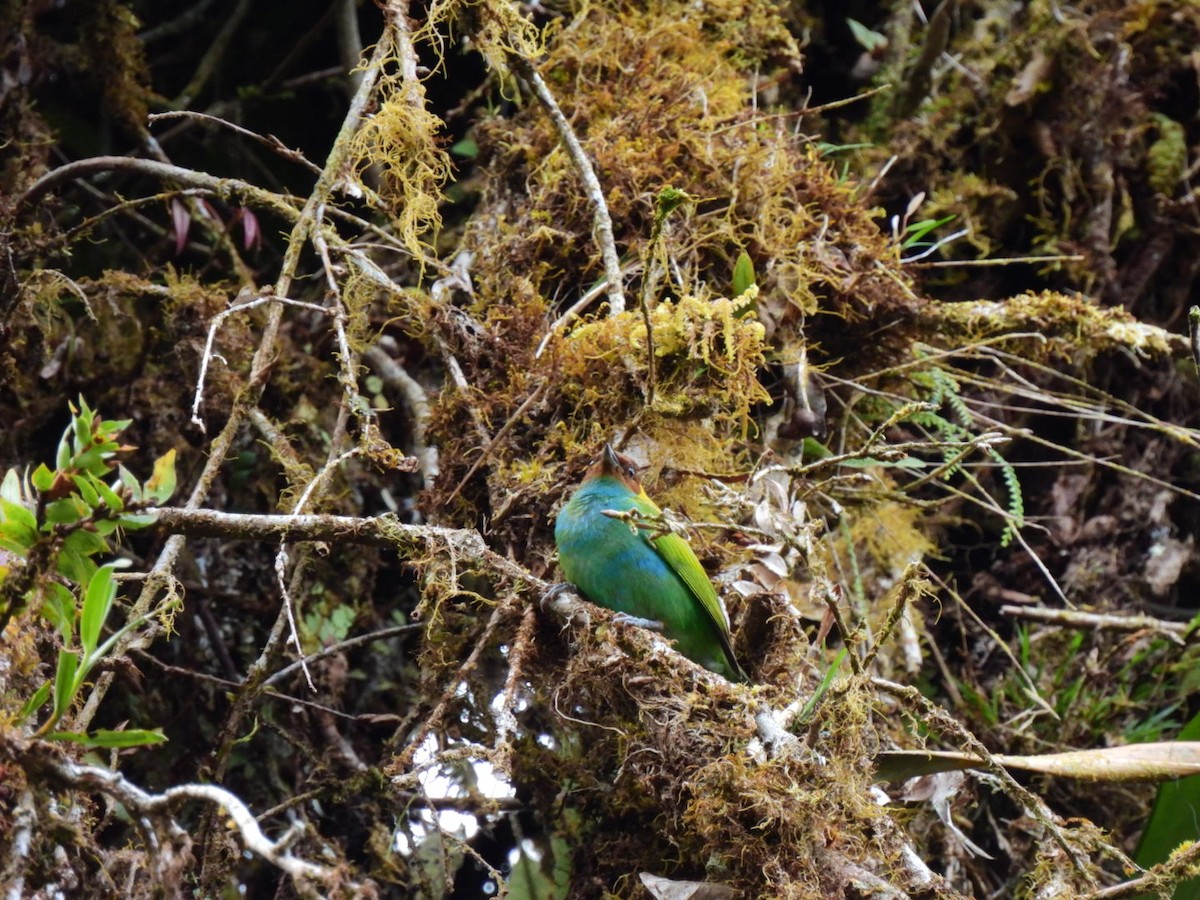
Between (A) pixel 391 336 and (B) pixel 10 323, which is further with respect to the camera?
(A) pixel 391 336

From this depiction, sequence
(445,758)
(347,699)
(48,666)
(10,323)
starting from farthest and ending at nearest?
(347,699) → (10,323) → (48,666) → (445,758)

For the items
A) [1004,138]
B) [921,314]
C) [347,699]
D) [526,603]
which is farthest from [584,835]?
[1004,138]

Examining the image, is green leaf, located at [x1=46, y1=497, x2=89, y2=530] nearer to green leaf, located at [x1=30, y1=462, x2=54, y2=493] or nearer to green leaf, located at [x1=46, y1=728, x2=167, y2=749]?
green leaf, located at [x1=30, y1=462, x2=54, y2=493]

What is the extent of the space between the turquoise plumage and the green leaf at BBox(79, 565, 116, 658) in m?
1.16

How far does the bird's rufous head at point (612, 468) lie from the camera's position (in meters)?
2.97

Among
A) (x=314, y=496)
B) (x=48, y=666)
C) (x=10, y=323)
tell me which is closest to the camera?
A: (x=48, y=666)

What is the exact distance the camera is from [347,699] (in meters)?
4.20

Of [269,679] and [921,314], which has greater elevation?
[921,314]

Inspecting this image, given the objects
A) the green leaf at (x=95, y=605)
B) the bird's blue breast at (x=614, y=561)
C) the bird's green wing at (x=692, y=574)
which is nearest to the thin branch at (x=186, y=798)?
the green leaf at (x=95, y=605)

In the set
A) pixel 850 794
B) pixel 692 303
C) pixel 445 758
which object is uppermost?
pixel 692 303

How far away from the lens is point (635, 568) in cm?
300

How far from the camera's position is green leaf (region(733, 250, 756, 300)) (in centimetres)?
343

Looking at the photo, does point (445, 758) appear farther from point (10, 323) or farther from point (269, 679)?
point (10, 323)

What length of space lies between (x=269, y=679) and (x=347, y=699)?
4.07 ft
